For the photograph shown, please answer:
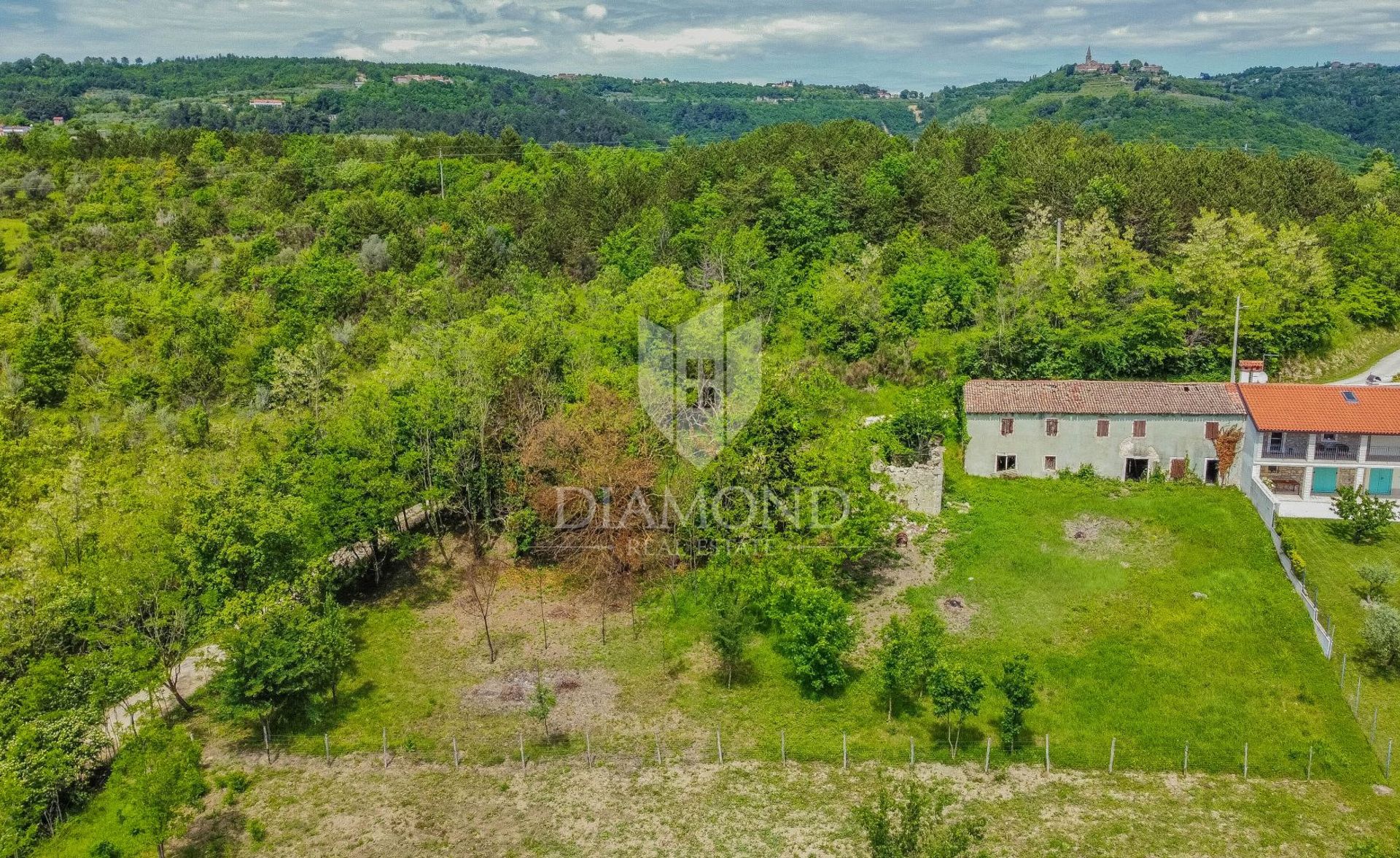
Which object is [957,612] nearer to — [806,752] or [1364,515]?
[806,752]

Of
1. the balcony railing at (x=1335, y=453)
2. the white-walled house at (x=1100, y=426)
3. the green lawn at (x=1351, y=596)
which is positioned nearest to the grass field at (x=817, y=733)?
the green lawn at (x=1351, y=596)

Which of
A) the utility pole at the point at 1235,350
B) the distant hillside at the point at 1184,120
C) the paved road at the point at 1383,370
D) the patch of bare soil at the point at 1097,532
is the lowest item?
the patch of bare soil at the point at 1097,532

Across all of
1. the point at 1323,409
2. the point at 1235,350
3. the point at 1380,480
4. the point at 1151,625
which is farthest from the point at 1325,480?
the point at 1151,625

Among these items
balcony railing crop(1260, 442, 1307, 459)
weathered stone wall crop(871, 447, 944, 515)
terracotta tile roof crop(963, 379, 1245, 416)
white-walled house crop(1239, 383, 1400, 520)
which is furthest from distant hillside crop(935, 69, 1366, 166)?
weathered stone wall crop(871, 447, 944, 515)

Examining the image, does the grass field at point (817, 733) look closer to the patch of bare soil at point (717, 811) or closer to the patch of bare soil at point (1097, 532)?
the patch of bare soil at point (717, 811)

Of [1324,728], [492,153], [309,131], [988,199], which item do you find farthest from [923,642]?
[309,131]

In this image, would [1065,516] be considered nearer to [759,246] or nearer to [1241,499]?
[1241,499]

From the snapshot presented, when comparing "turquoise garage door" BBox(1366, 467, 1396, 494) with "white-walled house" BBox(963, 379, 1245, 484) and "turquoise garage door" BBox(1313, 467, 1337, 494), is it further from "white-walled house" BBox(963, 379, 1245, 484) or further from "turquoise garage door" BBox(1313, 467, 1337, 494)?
"white-walled house" BBox(963, 379, 1245, 484)
